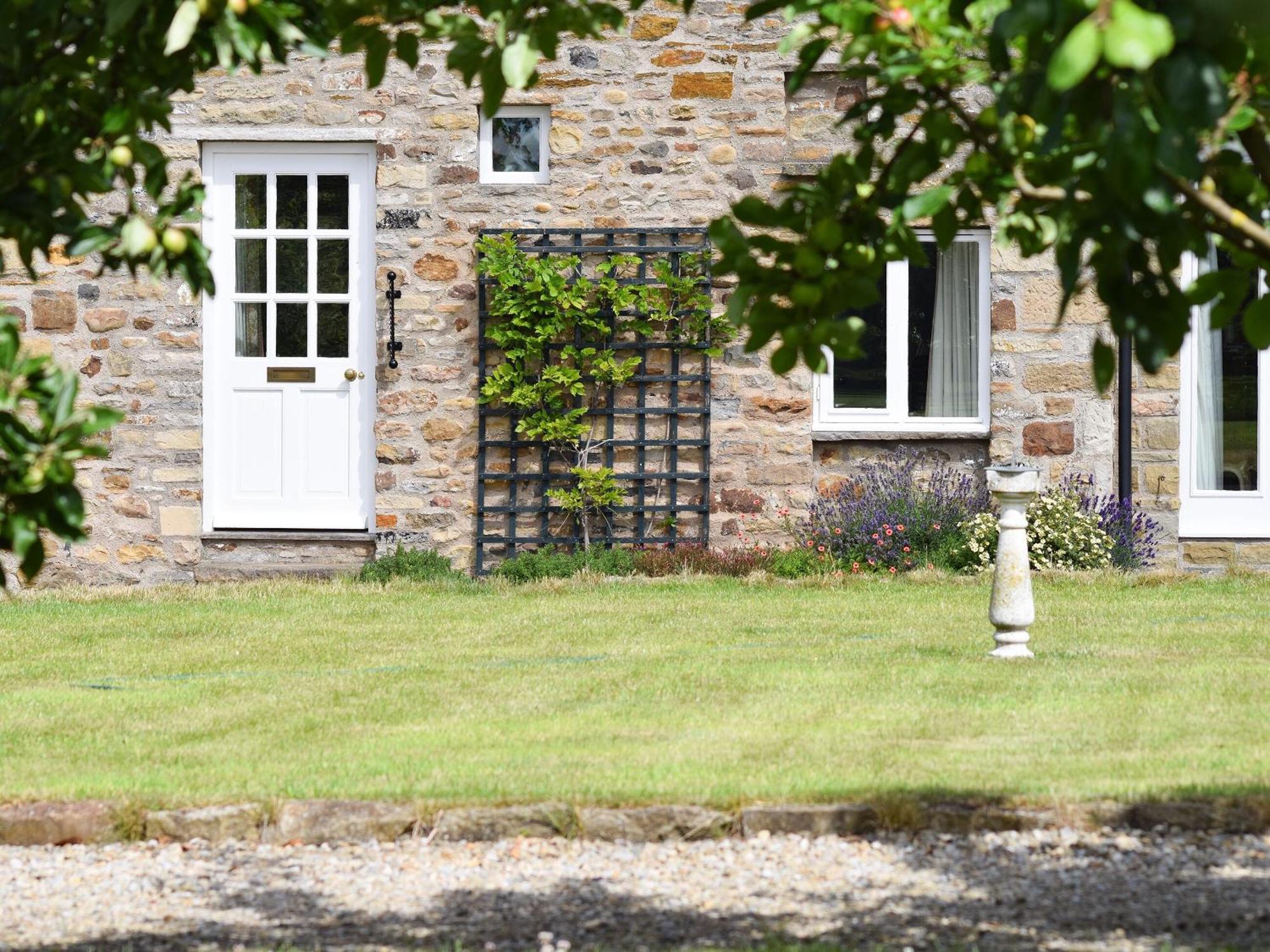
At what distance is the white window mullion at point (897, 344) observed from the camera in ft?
36.5

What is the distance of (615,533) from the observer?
35.9 ft

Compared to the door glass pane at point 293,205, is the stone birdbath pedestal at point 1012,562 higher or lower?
lower

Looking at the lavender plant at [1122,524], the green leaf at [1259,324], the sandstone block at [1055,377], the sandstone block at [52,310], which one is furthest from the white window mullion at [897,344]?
the green leaf at [1259,324]

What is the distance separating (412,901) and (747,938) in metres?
0.89

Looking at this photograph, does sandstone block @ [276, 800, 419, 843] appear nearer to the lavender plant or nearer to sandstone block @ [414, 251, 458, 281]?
sandstone block @ [414, 251, 458, 281]

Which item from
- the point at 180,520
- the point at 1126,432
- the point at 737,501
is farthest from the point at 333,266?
the point at 1126,432

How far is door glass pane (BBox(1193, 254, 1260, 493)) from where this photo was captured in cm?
1127

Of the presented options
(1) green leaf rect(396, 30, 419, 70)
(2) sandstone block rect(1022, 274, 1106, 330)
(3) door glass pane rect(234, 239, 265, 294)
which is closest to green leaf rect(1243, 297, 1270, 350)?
(1) green leaf rect(396, 30, 419, 70)

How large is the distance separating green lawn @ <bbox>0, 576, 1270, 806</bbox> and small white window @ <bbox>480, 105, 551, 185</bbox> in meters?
2.75

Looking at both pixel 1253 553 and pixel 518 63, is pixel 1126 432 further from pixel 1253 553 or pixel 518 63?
pixel 518 63

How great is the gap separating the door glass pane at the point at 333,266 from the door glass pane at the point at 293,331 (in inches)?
7.8

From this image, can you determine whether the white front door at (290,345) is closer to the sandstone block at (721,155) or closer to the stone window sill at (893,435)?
the sandstone block at (721,155)

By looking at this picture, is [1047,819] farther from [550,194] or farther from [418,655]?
[550,194]

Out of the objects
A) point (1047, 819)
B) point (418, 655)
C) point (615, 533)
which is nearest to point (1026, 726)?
point (1047, 819)
